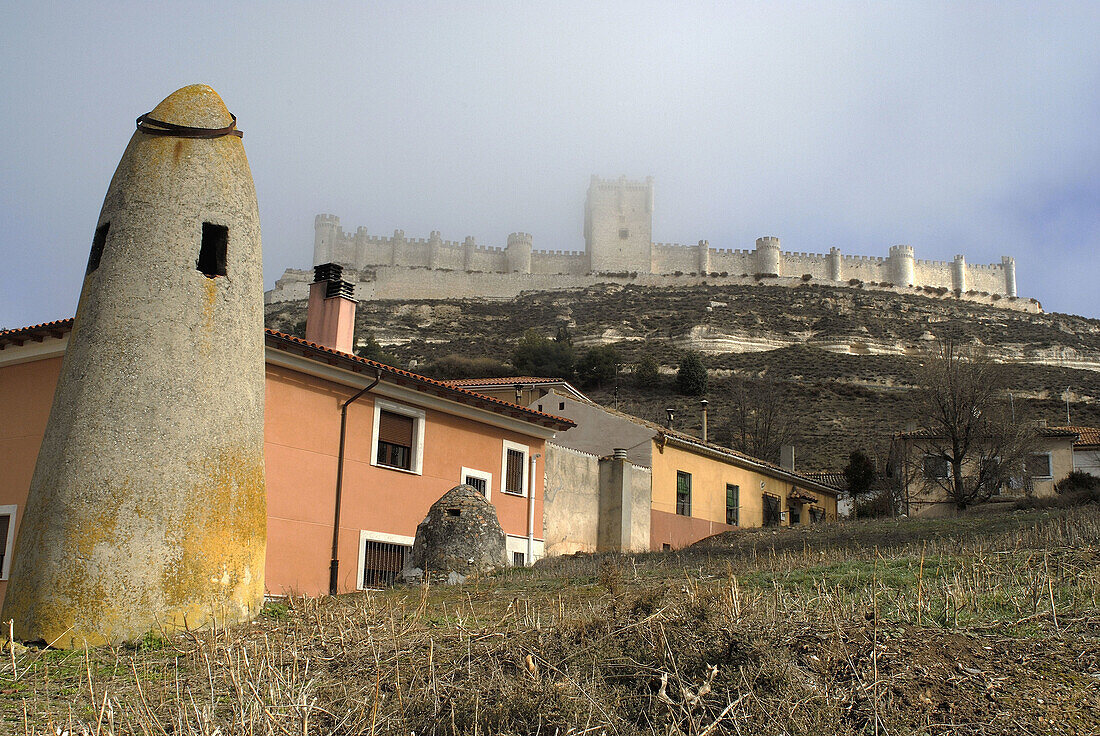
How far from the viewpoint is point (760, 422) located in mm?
50250

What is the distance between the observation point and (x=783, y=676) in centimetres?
531

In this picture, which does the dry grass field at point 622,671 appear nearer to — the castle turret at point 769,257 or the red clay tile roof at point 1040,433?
the red clay tile roof at point 1040,433

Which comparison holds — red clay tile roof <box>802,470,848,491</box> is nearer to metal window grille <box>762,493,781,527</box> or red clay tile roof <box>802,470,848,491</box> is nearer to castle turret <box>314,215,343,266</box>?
metal window grille <box>762,493,781,527</box>

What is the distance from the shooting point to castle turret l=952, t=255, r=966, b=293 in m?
107

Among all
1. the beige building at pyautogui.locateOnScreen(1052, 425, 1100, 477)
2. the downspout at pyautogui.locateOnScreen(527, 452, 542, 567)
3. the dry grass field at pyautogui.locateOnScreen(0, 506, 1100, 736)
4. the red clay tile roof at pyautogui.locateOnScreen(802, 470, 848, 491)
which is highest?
the beige building at pyautogui.locateOnScreen(1052, 425, 1100, 477)

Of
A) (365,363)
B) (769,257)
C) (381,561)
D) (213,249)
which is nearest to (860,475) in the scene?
(381,561)

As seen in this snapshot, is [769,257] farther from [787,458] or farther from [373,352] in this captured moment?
[787,458]

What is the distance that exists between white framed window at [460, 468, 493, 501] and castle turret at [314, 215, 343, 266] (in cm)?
8913

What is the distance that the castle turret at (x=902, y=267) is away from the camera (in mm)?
105188

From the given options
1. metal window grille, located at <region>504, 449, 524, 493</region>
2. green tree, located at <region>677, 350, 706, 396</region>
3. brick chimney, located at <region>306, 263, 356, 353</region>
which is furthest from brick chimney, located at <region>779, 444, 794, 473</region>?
brick chimney, located at <region>306, 263, 356, 353</region>

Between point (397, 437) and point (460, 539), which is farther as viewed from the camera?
point (397, 437)

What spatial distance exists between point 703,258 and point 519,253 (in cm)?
1943

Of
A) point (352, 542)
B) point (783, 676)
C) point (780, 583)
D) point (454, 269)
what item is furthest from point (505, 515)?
point (454, 269)

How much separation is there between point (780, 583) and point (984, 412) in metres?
25.1
